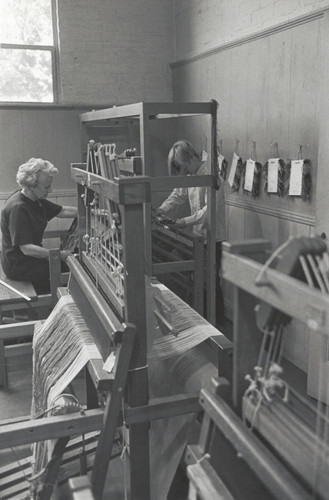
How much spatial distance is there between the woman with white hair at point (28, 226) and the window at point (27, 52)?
1.37m

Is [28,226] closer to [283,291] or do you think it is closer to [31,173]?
[31,173]

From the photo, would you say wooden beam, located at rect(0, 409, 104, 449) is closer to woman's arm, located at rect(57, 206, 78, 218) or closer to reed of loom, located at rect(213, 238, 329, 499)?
reed of loom, located at rect(213, 238, 329, 499)

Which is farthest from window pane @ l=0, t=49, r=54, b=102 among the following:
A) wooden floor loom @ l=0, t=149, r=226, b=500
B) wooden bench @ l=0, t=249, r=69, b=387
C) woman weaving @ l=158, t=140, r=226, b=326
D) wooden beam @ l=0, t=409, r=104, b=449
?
wooden beam @ l=0, t=409, r=104, b=449

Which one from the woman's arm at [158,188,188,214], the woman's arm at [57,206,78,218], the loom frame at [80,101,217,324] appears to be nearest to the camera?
the loom frame at [80,101,217,324]

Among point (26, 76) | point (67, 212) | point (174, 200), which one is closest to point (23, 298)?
point (67, 212)

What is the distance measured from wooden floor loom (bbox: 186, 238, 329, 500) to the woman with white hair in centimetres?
269

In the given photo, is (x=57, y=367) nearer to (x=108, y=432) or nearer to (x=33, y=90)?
(x=108, y=432)

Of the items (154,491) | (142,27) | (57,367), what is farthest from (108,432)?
(142,27)

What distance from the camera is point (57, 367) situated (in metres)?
2.10

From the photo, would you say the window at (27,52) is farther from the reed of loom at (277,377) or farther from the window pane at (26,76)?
the reed of loom at (277,377)

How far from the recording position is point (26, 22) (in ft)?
15.8

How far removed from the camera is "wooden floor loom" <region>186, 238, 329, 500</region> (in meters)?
0.84

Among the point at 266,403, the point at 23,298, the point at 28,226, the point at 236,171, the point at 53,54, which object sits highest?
the point at 53,54

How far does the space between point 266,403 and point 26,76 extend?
14.9 feet
